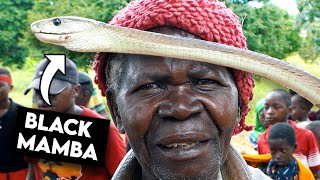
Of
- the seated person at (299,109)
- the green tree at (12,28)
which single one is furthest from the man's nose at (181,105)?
the green tree at (12,28)

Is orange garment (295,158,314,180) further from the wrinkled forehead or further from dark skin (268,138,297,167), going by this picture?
the wrinkled forehead

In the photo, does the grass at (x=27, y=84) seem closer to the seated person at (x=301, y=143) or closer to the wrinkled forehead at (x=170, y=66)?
the seated person at (x=301, y=143)

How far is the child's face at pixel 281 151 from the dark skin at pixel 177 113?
11.2 feet

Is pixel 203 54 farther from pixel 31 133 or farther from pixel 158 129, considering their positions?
pixel 31 133

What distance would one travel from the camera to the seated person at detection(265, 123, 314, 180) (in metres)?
4.83

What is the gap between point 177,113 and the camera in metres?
1.52

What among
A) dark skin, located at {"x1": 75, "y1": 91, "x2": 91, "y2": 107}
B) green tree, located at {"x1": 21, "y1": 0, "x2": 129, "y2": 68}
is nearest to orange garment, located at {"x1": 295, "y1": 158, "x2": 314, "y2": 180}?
dark skin, located at {"x1": 75, "y1": 91, "x2": 91, "y2": 107}

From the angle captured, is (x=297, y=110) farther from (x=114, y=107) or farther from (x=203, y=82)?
(x=203, y=82)

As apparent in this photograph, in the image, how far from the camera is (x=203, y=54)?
1.50 meters

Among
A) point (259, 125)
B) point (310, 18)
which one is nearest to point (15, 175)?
point (259, 125)

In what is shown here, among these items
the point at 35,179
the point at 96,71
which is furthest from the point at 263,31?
the point at 96,71

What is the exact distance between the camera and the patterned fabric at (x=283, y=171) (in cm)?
483

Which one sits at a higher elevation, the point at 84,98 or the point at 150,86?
the point at 150,86

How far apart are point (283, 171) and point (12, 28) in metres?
16.6
